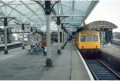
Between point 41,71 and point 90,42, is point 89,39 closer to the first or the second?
point 90,42

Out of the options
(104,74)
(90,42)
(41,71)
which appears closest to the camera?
(41,71)

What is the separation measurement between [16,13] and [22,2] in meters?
10.7

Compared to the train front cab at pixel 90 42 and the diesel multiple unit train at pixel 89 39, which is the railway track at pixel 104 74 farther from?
the diesel multiple unit train at pixel 89 39

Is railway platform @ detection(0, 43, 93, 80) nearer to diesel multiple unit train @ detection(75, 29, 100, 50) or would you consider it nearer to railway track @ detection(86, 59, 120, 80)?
railway track @ detection(86, 59, 120, 80)

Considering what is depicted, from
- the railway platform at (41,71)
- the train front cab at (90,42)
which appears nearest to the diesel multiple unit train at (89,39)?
the train front cab at (90,42)

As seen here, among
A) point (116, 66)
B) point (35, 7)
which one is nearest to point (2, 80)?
point (116, 66)

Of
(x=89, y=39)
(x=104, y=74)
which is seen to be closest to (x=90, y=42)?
(x=89, y=39)

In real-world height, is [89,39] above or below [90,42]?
above

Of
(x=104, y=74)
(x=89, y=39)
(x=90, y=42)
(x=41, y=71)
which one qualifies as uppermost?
(x=89, y=39)

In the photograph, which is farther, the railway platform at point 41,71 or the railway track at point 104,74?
the railway track at point 104,74

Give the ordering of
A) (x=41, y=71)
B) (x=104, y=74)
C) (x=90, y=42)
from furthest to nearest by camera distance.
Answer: (x=90, y=42), (x=104, y=74), (x=41, y=71)

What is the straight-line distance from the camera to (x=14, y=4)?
3522 centimetres

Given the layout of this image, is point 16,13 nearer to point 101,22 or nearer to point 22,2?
point 22,2

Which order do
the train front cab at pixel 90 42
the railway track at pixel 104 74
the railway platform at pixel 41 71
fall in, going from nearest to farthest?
the railway platform at pixel 41 71
the railway track at pixel 104 74
the train front cab at pixel 90 42
